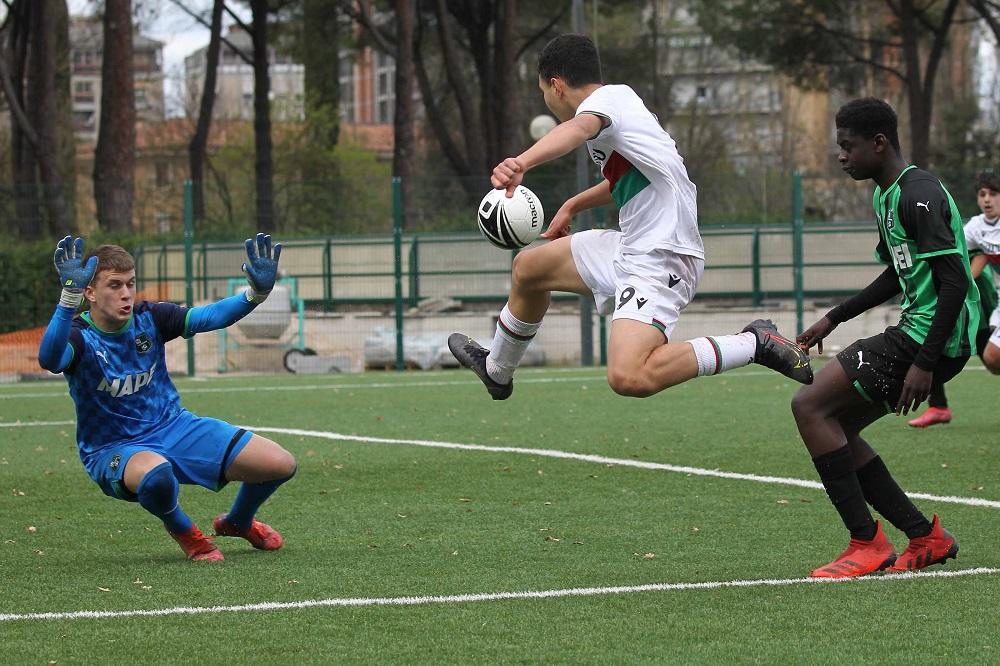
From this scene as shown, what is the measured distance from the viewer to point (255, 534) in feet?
21.8

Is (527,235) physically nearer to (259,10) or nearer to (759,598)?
(759,598)

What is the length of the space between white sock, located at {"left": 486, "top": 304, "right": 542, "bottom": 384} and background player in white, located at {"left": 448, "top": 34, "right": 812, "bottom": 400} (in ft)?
0.97

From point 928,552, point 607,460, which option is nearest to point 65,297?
point 928,552

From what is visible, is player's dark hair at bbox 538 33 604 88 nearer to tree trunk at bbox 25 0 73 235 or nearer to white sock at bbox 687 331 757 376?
white sock at bbox 687 331 757 376

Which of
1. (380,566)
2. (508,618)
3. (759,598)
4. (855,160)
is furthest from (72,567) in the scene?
(855,160)

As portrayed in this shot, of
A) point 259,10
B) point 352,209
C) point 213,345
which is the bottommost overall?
point 213,345

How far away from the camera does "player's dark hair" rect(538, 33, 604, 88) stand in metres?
6.29

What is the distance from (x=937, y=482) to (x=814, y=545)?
7.17ft

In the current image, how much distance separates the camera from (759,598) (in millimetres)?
5293

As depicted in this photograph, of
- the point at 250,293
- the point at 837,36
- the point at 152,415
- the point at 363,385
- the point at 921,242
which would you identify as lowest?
the point at 363,385

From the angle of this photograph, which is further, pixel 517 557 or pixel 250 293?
pixel 250 293

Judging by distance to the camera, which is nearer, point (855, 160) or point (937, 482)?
point (855, 160)

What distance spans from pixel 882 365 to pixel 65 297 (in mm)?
3264

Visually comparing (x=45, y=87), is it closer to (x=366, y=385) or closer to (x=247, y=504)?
(x=366, y=385)
